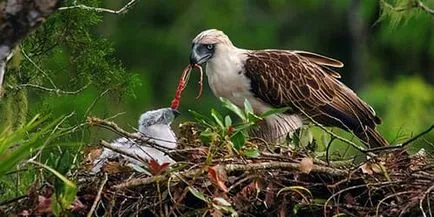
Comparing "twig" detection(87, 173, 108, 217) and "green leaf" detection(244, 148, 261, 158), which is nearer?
"twig" detection(87, 173, 108, 217)

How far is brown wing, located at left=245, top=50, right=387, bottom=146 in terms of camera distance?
349 inches

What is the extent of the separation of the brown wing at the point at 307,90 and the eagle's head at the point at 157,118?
3.14 ft

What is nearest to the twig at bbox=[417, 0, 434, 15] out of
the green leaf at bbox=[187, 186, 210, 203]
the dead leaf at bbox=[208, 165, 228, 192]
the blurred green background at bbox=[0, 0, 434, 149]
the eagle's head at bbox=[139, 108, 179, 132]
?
the dead leaf at bbox=[208, 165, 228, 192]

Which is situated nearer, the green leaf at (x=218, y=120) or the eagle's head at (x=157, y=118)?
the green leaf at (x=218, y=120)

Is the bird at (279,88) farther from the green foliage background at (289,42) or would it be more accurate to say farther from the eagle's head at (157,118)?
the green foliage background at (289,42)

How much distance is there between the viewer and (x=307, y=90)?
357 inches

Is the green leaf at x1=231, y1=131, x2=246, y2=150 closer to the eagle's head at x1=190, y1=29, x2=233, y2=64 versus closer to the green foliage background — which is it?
the eagle's head at x1=190, y1=29, x2=233, y2=64

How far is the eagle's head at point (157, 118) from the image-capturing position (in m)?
7.85

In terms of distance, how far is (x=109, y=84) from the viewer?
7.68 metres

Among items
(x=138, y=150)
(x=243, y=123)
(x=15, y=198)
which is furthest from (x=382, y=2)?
(x=15, y=198)

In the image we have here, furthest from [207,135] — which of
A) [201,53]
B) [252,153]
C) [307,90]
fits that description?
[307,90]

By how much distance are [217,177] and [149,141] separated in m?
0.52

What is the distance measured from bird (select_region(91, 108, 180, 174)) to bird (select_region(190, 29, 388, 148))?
80 centimetres

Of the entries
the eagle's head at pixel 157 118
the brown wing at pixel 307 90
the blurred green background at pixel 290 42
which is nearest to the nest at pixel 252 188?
the eagle's head at pixel 157 118
